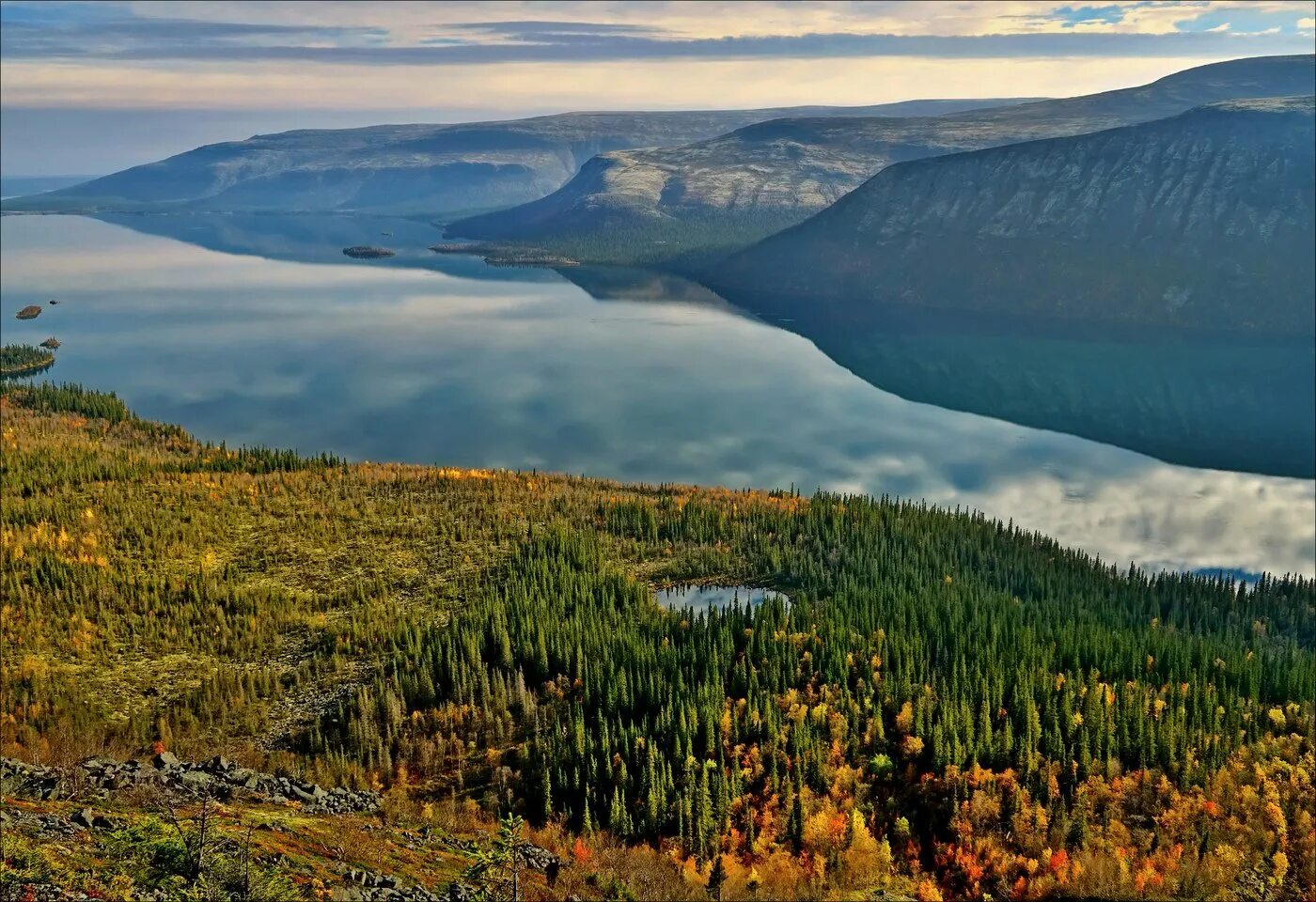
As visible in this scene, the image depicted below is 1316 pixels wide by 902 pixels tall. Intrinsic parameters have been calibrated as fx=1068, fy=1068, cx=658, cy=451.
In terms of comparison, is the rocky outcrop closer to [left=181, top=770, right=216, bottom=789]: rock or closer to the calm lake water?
[left=181, top=770, right=216, bottom=789]: rock

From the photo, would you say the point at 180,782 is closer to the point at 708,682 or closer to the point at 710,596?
the point at 708,682

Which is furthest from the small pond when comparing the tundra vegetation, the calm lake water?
the tundra vegetation

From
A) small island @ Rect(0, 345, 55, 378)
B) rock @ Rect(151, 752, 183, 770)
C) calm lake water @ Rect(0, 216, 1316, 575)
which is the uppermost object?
small island @ Rect(0, 345, 55, 378)

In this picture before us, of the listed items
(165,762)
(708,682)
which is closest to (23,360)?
(165,762)

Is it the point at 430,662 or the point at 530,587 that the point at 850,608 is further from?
the point at 430,662

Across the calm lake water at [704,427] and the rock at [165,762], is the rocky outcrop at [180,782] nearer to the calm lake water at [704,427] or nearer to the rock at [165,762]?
the rock at [165,762]
